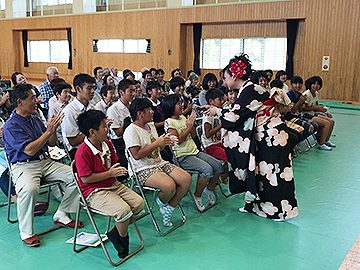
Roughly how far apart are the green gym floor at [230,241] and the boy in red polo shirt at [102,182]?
26 centimetres

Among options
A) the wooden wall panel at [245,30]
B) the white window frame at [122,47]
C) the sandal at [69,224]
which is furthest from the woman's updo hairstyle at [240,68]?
the white window frame at [122,47]

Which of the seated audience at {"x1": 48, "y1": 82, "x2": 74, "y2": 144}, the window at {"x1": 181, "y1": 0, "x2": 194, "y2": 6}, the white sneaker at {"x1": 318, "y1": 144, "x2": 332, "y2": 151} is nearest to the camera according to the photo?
the seated audience at {"x1": 48, "y1": 82, "x2": 74, "y2": 144}

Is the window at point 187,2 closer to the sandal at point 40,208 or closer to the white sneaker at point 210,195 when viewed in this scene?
the white sneaker at point 210,195

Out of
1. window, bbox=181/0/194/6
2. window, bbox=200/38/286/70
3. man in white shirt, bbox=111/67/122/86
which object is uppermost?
window, bbox=181/0/194/6

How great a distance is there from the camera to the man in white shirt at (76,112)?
12.1ft

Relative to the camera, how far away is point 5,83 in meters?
7.68

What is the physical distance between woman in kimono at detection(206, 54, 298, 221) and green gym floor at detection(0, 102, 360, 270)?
0.75ft

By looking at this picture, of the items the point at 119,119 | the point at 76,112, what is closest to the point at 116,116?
the point at 119,119

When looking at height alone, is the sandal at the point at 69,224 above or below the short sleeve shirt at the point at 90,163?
below

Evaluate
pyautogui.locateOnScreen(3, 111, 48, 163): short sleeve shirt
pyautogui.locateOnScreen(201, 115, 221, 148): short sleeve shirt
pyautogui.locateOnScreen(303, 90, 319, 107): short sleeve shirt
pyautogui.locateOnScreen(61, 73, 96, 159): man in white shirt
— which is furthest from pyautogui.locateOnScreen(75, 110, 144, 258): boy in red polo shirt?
pyautogui.locateOnScreen(303, 90, 319, 107): short sleeve shirt

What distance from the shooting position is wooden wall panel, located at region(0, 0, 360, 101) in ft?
38.5

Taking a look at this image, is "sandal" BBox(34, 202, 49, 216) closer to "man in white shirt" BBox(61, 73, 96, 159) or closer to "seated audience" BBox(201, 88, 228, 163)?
"man in white shirt" BBox(61, 73, 96, 159)

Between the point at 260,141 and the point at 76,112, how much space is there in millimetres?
1868

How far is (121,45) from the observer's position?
55.4 feet
